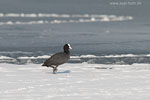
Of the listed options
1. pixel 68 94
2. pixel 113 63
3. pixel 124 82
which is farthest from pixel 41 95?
pixel 113 63

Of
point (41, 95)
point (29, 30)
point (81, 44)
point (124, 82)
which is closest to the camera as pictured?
point (41, 95)

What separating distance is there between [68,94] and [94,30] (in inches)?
551

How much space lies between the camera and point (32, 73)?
31.3 feet

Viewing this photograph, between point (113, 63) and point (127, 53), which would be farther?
point (127, 53)

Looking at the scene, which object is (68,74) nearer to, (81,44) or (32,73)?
(32,73)

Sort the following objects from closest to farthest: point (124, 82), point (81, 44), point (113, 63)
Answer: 1. point (124, 82)
2. point (113, 63)
3. point (81, 44)

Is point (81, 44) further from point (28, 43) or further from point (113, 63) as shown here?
point (113, 63)

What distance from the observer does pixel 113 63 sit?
1175 cm

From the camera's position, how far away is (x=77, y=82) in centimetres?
846

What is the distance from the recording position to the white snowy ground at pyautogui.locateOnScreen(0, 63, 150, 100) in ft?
23.2

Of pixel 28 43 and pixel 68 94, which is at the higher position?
pixel 28 43

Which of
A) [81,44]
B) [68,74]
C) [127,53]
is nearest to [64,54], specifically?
[68,74]

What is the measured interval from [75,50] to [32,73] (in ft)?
16.3

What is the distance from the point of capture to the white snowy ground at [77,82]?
7.07 m
